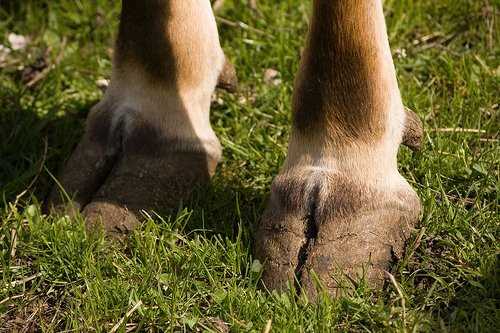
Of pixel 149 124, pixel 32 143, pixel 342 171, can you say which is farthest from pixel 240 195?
pixel 32 143

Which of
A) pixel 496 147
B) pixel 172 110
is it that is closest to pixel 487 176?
pixel 496 147

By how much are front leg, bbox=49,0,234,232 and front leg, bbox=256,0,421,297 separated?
0.42 metres

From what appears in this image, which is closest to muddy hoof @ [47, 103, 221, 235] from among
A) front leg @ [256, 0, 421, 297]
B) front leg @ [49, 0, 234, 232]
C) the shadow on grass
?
front leg @ [49, 0, 234, 232]

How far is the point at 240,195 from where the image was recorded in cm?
310

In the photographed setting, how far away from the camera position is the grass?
101 inches

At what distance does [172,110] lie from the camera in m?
3.00

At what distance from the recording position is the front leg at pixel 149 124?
2939mm

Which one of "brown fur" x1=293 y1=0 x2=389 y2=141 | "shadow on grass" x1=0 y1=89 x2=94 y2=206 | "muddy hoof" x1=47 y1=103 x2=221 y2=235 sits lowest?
"shadow on grass" x1=0 y1=89 x2=94 y2=206

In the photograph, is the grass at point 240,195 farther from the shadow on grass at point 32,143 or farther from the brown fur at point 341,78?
the brown fur at point 341,78

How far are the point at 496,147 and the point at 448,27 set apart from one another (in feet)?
2.99

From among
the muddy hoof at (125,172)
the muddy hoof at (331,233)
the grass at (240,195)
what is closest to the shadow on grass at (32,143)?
the grass at (240,195)

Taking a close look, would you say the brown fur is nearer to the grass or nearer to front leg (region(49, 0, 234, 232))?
the grass

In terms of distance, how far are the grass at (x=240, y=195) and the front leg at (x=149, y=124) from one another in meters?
0.10

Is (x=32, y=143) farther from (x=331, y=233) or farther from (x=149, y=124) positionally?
(x=331, y=233)
